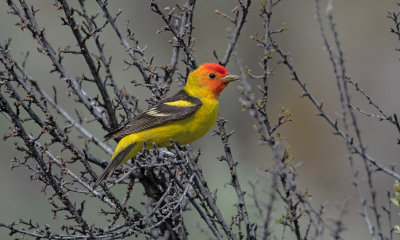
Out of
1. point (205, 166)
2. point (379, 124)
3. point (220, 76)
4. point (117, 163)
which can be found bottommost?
point (117, 163)

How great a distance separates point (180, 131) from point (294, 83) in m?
9.31

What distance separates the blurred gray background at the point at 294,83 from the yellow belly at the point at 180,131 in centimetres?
532

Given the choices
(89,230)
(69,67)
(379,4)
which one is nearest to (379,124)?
(379,4)

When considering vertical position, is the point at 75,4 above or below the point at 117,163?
above

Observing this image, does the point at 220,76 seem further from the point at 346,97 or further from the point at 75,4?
the point at 75,4

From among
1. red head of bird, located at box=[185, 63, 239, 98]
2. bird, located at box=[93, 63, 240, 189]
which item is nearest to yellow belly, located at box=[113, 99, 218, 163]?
bird, located at box=[93, 63, 240, 189]

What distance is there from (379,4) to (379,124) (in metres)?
3.28

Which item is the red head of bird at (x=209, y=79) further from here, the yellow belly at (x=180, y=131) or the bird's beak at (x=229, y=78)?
the yellow belly at (x=180, y=131)

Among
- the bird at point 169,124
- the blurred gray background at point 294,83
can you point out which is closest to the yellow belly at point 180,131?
the bird at point 169,124

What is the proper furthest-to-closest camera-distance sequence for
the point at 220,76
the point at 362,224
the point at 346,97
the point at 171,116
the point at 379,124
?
the point at 379,124
the point at 362,224
the point at 220,76
the point at 171,116
the point at 346,97

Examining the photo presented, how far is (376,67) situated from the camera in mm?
12727

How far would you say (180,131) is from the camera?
502cm

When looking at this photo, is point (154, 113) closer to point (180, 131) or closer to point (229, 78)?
point (180, 131)

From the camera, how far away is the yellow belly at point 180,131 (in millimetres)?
5004
